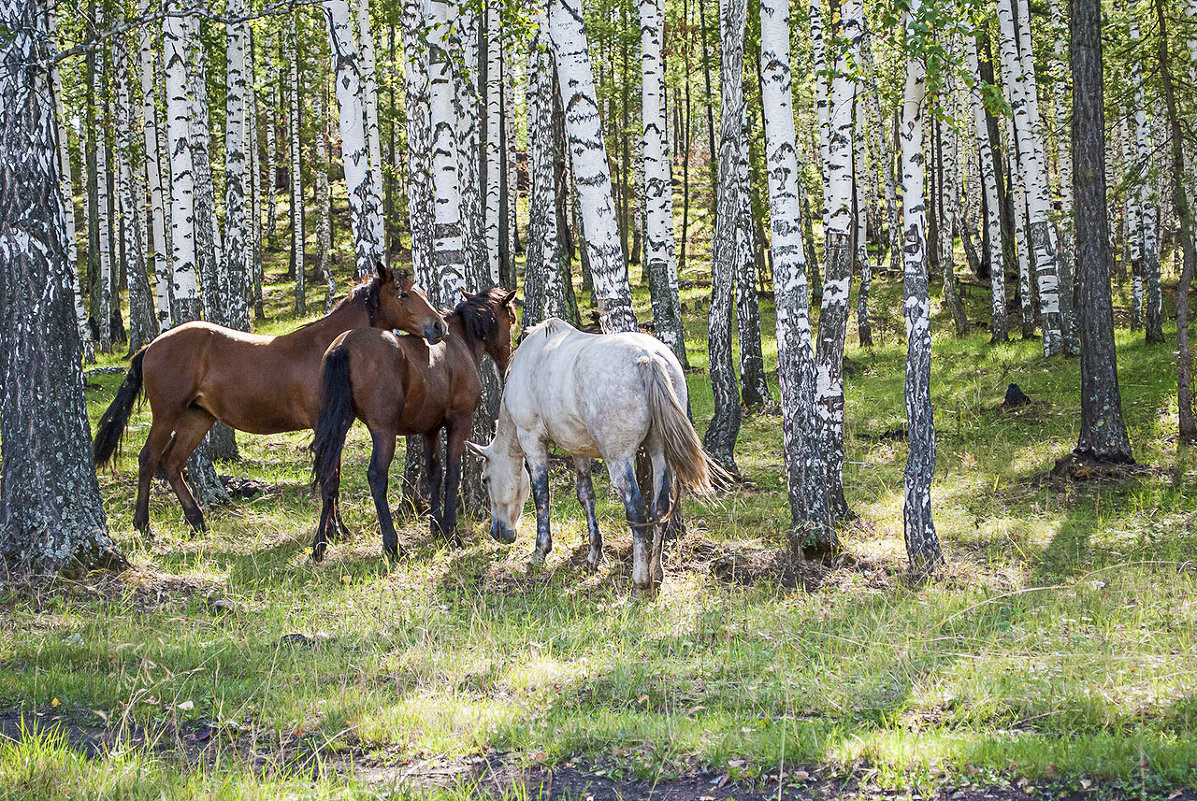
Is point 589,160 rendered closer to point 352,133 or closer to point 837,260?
point 837,260

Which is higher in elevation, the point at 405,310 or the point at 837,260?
the point at 837,260

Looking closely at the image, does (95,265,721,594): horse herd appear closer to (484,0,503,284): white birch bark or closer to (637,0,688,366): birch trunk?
(637,0,688,366): birch trunk

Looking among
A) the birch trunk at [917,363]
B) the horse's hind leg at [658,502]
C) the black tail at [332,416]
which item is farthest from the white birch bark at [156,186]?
the birch trunk at [917,363]

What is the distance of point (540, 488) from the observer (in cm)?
824

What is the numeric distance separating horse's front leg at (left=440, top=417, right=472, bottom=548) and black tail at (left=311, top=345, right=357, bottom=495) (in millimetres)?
1144

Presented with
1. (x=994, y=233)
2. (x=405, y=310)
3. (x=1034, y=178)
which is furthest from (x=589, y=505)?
(x=994, y=233)

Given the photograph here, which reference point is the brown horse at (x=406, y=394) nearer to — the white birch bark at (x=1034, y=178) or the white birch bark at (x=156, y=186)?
the white birch bark at (x=156, y=186)

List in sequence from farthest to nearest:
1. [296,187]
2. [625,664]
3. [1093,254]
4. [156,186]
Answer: [296,187]
[156,186]
[1093,254]
[625,664]

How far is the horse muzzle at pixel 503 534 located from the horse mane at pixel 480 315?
6.75ft

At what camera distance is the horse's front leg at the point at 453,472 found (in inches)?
355

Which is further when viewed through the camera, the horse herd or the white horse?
the horse herd

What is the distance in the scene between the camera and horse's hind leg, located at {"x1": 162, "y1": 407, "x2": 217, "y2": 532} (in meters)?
9.47

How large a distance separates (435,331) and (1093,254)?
7603mm

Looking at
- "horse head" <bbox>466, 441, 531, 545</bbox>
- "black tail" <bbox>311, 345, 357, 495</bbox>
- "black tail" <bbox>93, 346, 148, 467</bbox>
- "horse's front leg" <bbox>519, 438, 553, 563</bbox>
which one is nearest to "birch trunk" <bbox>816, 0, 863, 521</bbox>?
"horse's front leg" <bbox>519, 438, 553, 563</bbox>
